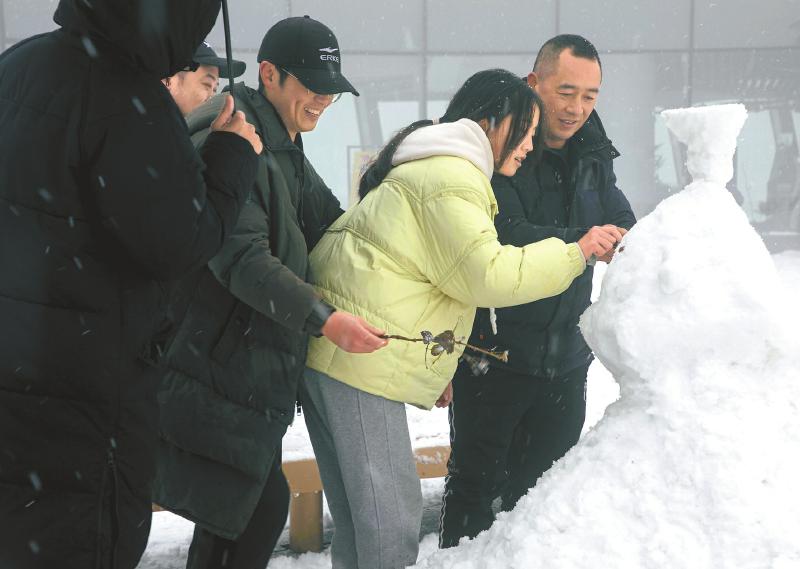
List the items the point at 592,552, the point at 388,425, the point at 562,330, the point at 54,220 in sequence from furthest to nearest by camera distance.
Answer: the point at 562,330
the point at 388,425
the point at 592,552
the point at 54,220

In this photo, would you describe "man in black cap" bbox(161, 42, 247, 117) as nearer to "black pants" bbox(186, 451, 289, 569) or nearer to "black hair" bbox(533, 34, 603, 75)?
"black hair" bbox(533, 34, 603, 75)

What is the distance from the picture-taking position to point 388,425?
7.45ft

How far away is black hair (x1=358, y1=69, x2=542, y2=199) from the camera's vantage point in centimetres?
243

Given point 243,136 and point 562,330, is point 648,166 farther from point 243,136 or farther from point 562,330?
Answer: point 243,136

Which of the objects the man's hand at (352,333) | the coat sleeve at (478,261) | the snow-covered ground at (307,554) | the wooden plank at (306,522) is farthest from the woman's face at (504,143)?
the wooden plank at (306,522)

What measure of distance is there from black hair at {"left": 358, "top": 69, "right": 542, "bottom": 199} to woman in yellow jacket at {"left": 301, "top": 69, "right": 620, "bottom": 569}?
0.21ft

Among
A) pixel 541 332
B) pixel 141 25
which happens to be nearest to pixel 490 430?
pixel 541 332

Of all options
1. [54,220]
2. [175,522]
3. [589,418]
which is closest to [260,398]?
[54,220]

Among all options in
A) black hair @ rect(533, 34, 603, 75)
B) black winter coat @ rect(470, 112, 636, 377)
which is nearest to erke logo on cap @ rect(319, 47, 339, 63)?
black winter coat @ rect(470, 112, 636, 377)

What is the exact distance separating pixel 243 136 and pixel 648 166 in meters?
9.67

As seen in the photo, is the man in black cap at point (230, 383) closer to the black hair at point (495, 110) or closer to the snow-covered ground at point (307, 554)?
the black hair at point (495, 110)

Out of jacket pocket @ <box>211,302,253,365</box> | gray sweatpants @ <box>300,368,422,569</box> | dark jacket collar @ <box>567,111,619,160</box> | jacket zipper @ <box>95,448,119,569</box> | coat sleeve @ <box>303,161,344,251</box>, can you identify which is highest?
dark jacket collar @ <box>567,111,619,160</box>

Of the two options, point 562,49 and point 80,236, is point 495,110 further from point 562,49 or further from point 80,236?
point 80,236

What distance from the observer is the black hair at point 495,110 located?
2.43 m
